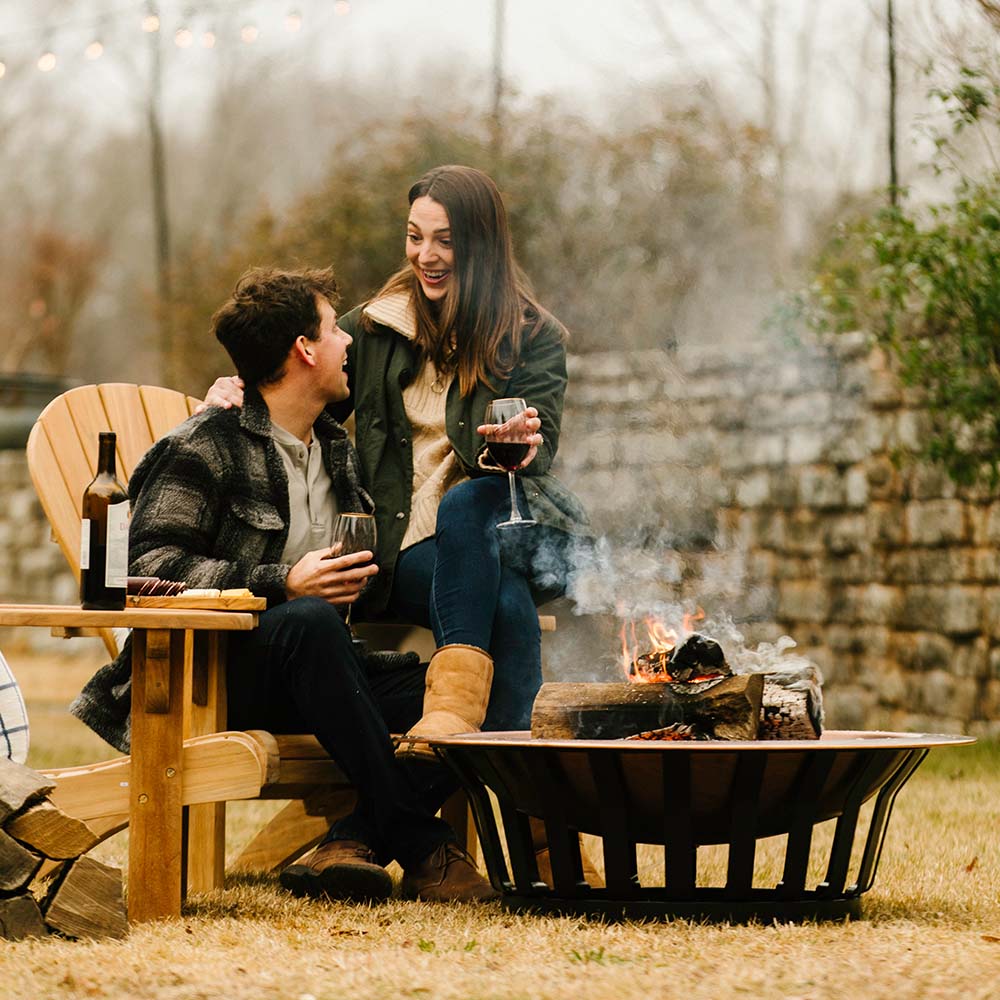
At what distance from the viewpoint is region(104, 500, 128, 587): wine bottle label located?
8.89 ft

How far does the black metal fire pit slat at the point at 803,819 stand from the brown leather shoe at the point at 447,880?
1.81 ft

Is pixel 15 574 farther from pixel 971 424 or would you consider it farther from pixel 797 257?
pixel 971 424

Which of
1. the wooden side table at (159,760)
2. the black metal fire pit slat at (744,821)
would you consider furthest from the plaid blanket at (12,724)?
the black metal fire pit slat at (744,821)

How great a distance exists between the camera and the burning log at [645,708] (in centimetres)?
273

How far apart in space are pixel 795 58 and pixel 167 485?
39.3 ft

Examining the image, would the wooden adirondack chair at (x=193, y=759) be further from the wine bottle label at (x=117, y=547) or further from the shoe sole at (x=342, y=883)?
the wine bottle label at (x=117, y=547)

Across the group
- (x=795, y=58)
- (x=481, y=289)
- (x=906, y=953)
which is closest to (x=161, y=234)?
(x=795, y=58)

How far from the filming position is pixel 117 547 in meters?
2.74

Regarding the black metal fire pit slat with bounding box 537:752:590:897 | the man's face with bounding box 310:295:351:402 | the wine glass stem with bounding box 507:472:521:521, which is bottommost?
the black metal fire pit slat with bounding box 537:752:590:897

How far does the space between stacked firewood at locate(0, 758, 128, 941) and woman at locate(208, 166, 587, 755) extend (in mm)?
806

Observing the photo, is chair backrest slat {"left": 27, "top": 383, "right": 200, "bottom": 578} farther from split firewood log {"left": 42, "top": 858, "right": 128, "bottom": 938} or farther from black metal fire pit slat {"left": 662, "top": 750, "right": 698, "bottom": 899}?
black metal fire pit slat {"left": 662, "top": 750, "right": 698, "bottom": 899}

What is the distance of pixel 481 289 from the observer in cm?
351

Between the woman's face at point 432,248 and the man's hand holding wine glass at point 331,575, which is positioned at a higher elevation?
the woman's face at point 432,248

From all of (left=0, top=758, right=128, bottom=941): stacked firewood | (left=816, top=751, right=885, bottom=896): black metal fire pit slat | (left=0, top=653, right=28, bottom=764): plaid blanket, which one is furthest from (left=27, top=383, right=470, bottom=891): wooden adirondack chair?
(left=816, top=751, right=885, bottom=896): black metal fire pit slat
